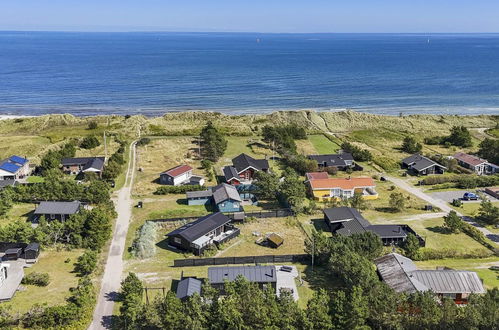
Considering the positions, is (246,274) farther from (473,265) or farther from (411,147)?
(411,147)

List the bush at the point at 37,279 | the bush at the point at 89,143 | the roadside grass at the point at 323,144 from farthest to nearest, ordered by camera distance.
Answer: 1. the roadside grass at the point at 323,144
2. the bush at the point at 89,143
3. the bush at the point at 37,279

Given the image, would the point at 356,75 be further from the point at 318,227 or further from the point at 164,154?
the point at 318,227

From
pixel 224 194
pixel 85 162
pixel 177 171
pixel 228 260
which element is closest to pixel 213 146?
pixel 177 171

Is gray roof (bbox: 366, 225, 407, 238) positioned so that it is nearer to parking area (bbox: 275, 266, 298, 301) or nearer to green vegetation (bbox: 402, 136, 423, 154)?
parking area (bbox: 275, 266, 298, 301)

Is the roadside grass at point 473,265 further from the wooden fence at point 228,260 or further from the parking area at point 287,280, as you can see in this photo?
the wooden fence at point 228,260

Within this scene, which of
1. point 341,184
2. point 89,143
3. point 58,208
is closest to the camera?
point 58,208

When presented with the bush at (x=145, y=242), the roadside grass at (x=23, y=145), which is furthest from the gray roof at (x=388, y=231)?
the roadside grass at (x=23, y=145)

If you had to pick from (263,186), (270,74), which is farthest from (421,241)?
(270,74)
